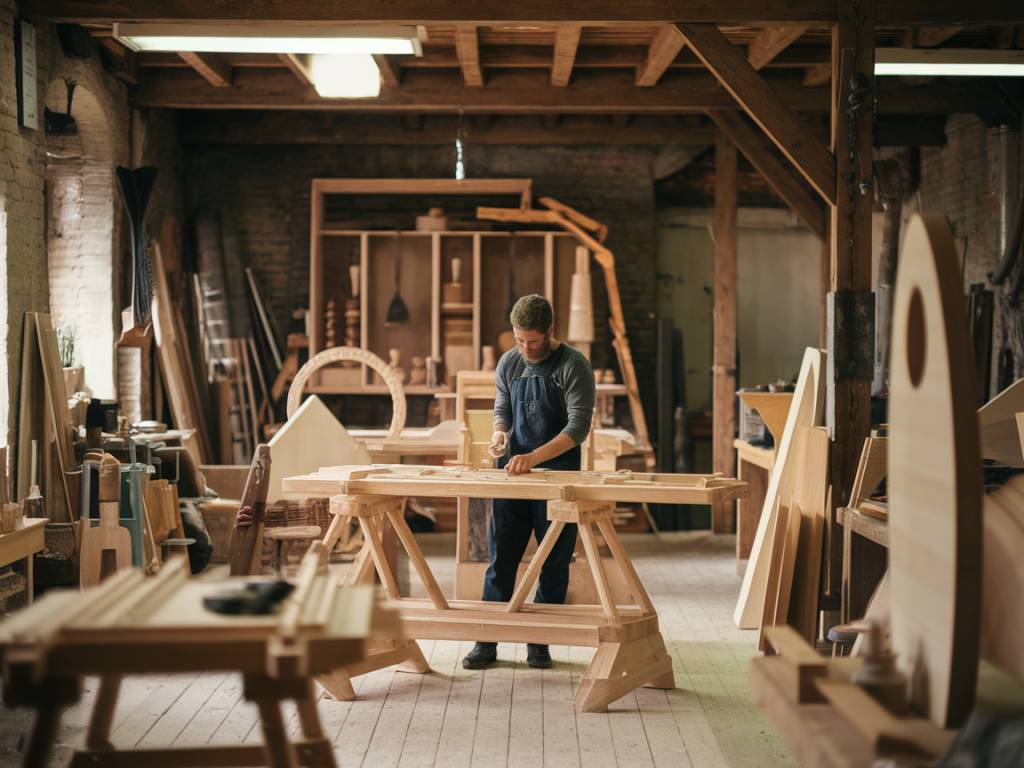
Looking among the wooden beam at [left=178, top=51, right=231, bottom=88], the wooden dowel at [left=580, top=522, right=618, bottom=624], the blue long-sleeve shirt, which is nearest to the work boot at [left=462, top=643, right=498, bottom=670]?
the wooden dowel at [left=580, top=522, right=618, bottom=624]

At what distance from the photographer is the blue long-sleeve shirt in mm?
5551

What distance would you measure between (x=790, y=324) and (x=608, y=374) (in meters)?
2.38

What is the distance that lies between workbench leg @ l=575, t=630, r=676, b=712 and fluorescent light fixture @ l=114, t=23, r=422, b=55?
3.39 m

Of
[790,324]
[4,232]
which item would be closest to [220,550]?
[4,232]

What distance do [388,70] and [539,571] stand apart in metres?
4.45

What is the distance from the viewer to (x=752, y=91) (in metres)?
6.19

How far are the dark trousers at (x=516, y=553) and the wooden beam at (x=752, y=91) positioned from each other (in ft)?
7.37

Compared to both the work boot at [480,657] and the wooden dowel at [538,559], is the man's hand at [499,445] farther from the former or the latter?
the work boot at [480,657]

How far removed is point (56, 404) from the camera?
6.77 m

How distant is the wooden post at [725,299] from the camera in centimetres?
966

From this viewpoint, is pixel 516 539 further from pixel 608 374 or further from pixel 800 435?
pixel 608 374

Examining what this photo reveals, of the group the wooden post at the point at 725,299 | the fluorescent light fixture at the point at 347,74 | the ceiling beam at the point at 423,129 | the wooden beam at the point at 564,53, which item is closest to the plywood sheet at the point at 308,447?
the fluorescent light fixture at the point at 347,74

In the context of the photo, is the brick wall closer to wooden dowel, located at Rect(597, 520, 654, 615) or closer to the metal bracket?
the metal bracket

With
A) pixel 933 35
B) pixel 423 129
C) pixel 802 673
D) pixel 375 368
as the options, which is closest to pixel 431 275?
pixel 423 129
